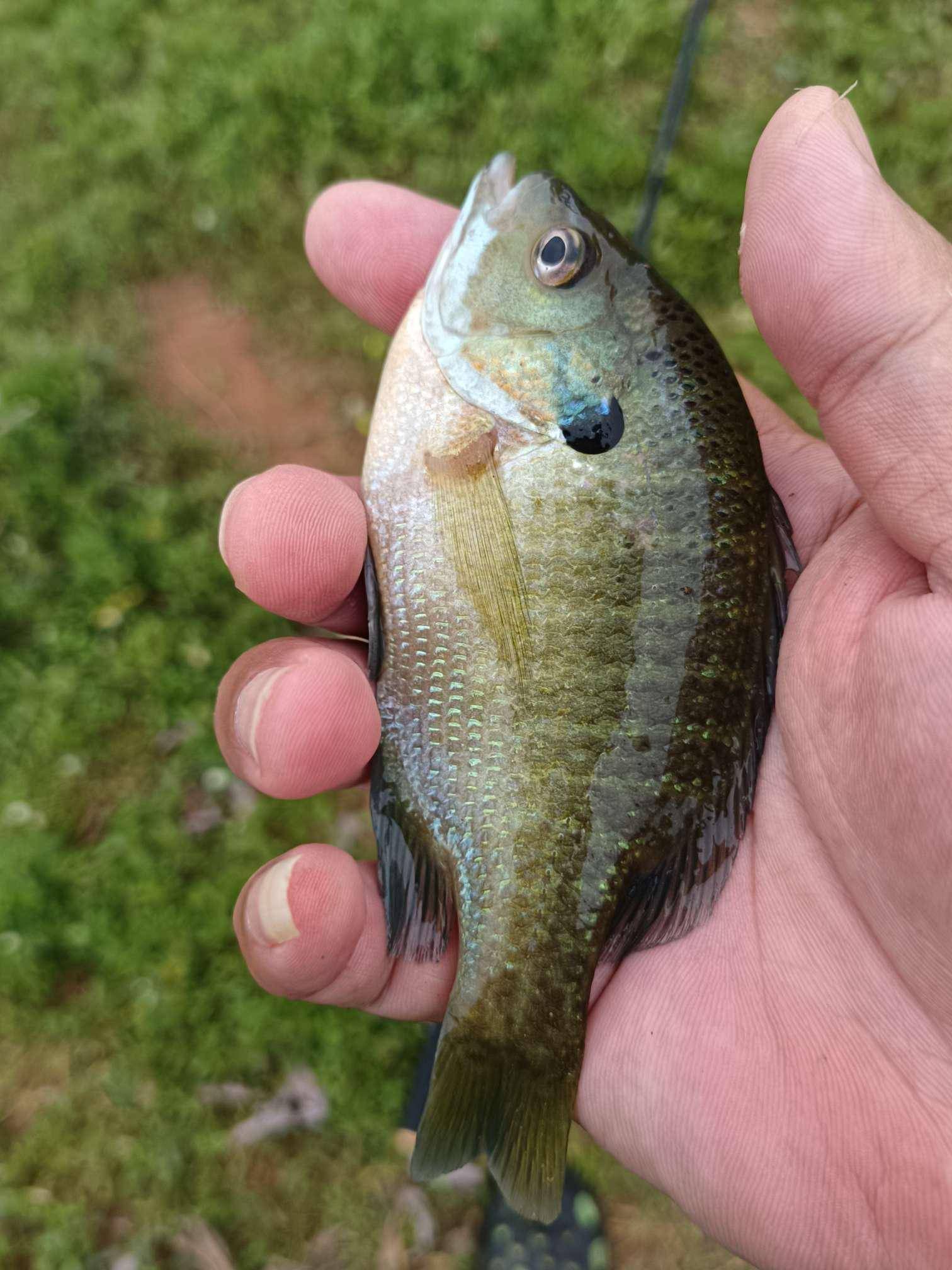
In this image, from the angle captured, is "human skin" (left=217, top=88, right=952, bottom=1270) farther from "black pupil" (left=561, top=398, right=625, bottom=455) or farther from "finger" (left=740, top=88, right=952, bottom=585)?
"black pupil" (left=561, top=398, right=625, bottom=455)

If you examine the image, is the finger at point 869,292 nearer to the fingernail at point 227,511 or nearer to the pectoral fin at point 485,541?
the pectoral fin at point 485,541

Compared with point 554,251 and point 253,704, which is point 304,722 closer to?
point 253,704

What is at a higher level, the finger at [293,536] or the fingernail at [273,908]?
the finger at [293,536]

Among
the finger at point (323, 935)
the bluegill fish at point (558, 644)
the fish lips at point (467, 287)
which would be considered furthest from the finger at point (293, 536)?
the finger at point (323, 935)

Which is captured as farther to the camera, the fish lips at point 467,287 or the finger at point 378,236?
the finger at point 378,236

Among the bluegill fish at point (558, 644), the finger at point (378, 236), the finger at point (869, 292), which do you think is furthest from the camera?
the finger at point (378, 236)

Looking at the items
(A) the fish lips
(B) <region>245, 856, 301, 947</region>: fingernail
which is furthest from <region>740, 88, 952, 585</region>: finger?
(B) <region>245, 856, 301, 947</region>: fingernail

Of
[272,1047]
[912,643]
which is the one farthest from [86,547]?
[912,643]
